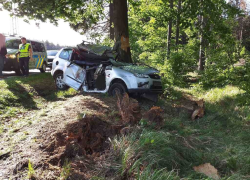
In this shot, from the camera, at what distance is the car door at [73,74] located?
7.72 metres

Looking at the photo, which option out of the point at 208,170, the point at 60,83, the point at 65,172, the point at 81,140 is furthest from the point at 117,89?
the point at 208,170

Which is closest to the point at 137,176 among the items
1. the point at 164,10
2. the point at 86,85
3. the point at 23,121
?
the point at 23,121

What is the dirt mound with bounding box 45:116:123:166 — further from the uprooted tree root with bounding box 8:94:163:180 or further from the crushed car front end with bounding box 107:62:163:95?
the crushed car front end with bounding box 107:62:163:95

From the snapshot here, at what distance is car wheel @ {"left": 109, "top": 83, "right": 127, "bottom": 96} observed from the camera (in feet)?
21.9

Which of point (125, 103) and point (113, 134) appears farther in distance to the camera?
point (125, 103)

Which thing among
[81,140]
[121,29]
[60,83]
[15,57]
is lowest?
[81,140]

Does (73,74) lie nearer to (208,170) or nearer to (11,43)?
(11,43)

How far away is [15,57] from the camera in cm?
1142

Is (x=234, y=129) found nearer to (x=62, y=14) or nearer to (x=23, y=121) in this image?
(x=23, y=121)

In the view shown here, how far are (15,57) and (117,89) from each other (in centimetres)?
733

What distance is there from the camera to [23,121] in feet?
16.6

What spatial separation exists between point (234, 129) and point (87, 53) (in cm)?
546

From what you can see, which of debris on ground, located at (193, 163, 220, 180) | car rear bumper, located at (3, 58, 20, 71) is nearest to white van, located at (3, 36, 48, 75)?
car rear bumper, located at (3, 58, 20, 71)

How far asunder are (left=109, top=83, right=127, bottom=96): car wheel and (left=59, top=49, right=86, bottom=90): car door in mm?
1285
